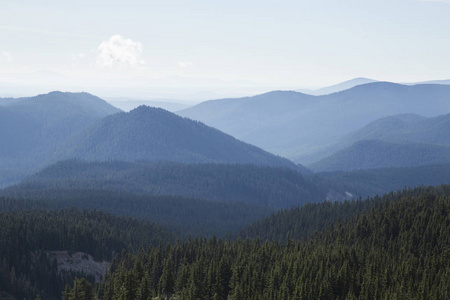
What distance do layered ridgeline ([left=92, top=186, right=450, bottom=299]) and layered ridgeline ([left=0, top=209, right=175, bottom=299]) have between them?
53.0ft

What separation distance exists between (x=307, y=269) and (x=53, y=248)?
241 ft

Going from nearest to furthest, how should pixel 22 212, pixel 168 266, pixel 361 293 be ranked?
1. pixel 361 293
2. pixel 168 266
3. pixel 22 212

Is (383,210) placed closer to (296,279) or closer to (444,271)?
(444,271)

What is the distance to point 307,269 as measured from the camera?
106m

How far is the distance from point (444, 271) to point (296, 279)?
28097mm

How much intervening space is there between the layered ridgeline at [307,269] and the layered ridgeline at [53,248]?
53.0 feet

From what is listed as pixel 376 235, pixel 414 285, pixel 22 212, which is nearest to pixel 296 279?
pixel 414 285

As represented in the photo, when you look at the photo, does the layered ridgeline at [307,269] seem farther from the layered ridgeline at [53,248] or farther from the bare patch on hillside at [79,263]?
the layered ridgeline at [53,248]

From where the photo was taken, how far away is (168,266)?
11656 cm

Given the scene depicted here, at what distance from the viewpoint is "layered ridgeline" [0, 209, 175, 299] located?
13275 centimetres

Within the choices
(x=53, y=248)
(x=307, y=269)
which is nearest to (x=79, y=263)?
(x=53, y=248)

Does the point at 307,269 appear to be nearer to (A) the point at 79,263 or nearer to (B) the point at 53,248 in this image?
(A) the point at 79,263

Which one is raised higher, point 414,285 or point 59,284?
point 414,285

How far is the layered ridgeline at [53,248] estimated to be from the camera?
13275 cm
